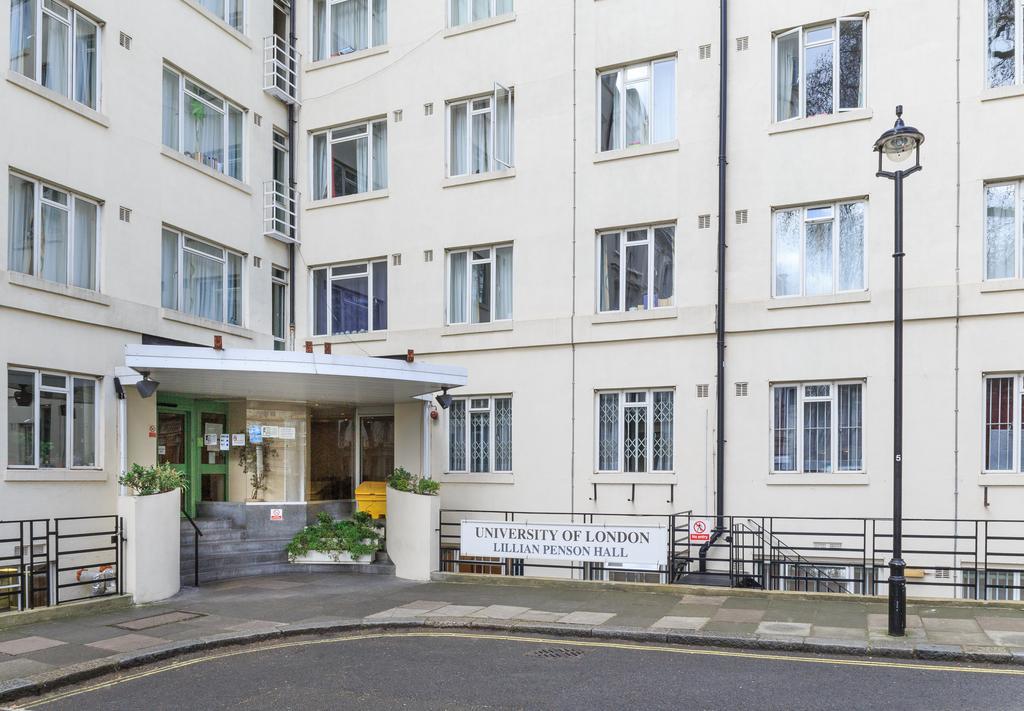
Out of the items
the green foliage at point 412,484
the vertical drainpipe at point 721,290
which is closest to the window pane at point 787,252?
the vertical drainpipe at point 721,290

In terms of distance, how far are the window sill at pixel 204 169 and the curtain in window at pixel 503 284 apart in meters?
5.32

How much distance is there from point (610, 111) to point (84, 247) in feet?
31.1

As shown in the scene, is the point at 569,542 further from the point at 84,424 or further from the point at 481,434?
the point at 84,424

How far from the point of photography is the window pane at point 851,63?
1460 centimetres

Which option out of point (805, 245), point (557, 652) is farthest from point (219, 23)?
point (557, 652)

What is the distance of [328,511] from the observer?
688 inches

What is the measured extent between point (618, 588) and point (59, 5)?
1252cm

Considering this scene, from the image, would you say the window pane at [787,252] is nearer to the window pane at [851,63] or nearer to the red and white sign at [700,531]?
the window pane at [851,63]

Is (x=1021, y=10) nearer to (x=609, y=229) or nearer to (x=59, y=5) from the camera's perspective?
(x=609, y=229)

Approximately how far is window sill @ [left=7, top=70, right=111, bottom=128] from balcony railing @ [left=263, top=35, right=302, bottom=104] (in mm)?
4786

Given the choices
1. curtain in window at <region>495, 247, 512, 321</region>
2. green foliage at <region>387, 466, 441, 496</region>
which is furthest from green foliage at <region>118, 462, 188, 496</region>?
curtain in window at <region>495, 247, 512, 321</region>

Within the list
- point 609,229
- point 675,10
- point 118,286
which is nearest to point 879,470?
point 609,229

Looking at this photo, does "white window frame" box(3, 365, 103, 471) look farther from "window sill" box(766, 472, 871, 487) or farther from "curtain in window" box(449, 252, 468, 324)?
"window sill" box(766, 472, 871, 487)

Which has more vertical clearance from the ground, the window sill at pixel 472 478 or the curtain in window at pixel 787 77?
the curtain in window at pixel 787 77
